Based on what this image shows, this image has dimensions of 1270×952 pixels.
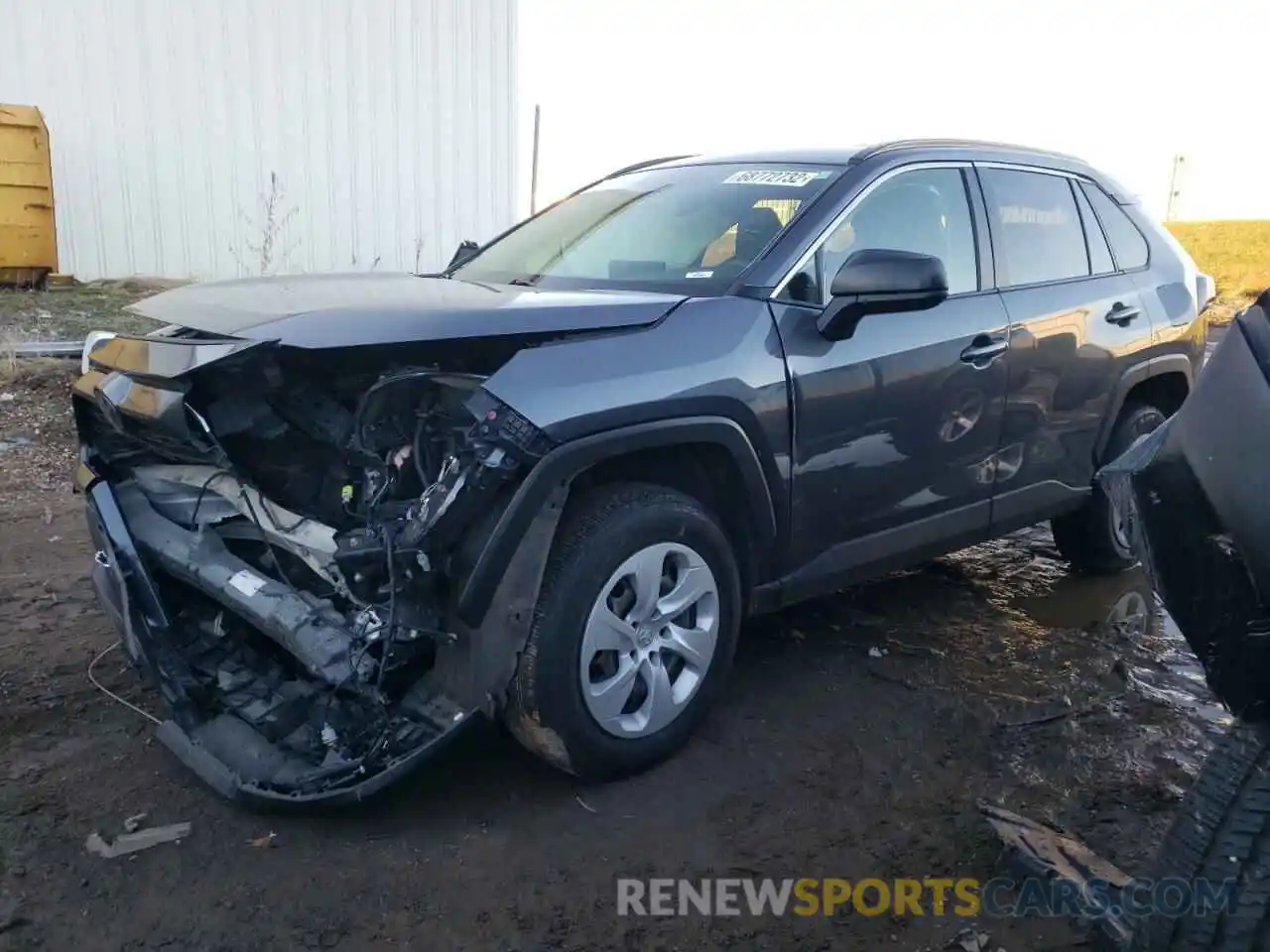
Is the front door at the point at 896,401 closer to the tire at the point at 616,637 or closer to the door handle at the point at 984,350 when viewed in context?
the door handle at the point at 984,350

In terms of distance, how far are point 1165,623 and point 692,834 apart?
8.91ft

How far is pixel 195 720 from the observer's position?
2838 millimetres

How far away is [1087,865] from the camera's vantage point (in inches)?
99.3

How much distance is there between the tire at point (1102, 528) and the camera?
4.57m

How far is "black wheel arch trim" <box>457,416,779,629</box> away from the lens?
8.38 ft

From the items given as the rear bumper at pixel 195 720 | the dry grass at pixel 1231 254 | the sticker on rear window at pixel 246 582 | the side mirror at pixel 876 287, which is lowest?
the dry grass at pixel 1231 254

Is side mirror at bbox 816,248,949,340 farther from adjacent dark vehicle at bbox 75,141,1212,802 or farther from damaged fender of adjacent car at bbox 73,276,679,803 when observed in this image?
damaged fender of adjacent car at bbox 73,276,679,803

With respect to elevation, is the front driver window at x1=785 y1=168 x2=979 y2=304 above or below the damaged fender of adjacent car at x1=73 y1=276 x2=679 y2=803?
above

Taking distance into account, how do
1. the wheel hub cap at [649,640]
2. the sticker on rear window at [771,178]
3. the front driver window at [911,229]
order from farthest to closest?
the sticker on rear window at [771,178], the front driver window at [911,229], the wheel hub cap at [649,640]

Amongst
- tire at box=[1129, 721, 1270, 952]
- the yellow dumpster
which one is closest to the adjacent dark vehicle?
tire at box=[1129, 721, 1270, 952]

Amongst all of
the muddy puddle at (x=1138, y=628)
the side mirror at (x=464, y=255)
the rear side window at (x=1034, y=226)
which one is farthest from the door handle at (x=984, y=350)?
the side mirror at (x=464, y=255)

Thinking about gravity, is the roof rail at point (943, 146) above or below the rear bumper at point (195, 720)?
above

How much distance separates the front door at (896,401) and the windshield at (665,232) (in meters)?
0.25

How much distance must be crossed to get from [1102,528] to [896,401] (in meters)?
1.95
